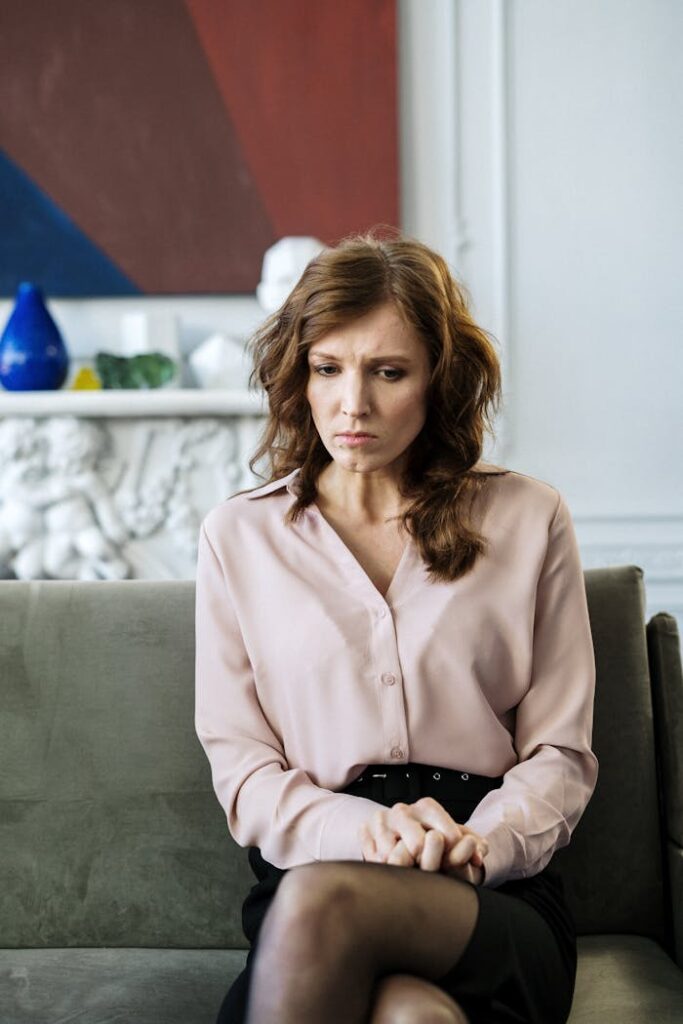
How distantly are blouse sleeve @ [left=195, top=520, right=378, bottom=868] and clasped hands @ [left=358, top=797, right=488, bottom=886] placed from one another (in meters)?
0.06

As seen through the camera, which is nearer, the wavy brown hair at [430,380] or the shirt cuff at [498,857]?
the shirt cuff at [498,857]

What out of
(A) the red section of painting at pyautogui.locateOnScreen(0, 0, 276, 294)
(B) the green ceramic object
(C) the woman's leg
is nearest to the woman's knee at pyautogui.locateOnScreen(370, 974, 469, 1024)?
(C) the woman's leg

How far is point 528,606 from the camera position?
60.2 inches

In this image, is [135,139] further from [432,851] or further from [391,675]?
[432,851]

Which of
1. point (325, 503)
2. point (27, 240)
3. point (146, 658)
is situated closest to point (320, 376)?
point (325, 503)

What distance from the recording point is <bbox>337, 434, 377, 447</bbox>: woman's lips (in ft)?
5.05

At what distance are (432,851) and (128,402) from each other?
2.29 metres

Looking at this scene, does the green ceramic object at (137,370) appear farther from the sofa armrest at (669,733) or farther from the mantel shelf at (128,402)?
the sofa armrest at (669,733)

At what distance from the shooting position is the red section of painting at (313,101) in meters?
3.53

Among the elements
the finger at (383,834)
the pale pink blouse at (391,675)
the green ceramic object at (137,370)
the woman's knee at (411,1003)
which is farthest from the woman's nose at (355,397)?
the green ceramic object at (137,370)

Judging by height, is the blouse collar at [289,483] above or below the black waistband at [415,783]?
above

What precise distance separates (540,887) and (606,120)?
2703 mm

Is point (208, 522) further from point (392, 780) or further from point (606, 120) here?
point (606, 120)

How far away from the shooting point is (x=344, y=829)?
1383mm
